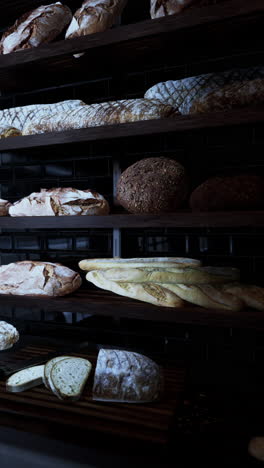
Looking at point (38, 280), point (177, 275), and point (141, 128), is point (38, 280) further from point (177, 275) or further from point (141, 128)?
point (141, 128)

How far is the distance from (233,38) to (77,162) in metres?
0.86

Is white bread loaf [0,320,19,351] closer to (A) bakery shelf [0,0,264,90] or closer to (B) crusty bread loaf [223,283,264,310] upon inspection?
(B) crusty bread loaf [223,283,264,310]

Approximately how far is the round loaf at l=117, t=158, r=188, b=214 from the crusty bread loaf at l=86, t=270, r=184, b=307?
247 millimetres

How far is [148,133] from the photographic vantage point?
120 centimetres

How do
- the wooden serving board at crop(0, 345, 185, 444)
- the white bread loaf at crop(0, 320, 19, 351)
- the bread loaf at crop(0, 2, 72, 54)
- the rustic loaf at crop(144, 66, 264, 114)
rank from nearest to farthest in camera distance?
1. the wooden serving board at crop(0, 345, 185, 444)
2. the rustic loaf at crop(144, 66, 264, 114)
3. the bread loaf at crop(0, 2, 72, 54)
4. the white bread loaf at crop(0, 320, 19, 351)

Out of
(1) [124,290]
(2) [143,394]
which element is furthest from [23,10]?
(2) [143,394]

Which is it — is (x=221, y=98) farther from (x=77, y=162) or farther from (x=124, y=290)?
(x=77, y=162)

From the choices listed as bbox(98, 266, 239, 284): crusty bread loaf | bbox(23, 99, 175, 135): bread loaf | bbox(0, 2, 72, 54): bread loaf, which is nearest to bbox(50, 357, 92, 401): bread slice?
bbox(98, 266, 239, 284): crusty bread loaf

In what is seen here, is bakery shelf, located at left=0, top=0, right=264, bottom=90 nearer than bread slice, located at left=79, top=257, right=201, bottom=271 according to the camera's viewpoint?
Yes

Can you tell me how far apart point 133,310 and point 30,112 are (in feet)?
3.00

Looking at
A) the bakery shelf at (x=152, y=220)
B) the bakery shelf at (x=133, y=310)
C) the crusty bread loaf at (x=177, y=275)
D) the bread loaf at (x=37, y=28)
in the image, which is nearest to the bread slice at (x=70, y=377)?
the bakery shelf at (x=133, y=310)

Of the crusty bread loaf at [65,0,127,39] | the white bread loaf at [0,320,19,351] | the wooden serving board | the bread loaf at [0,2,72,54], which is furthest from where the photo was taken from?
the white bread loaf at [0,320,19,351]

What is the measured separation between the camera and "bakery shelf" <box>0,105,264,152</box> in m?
1.09

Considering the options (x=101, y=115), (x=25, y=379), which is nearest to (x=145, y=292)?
(x=25, y=379)
